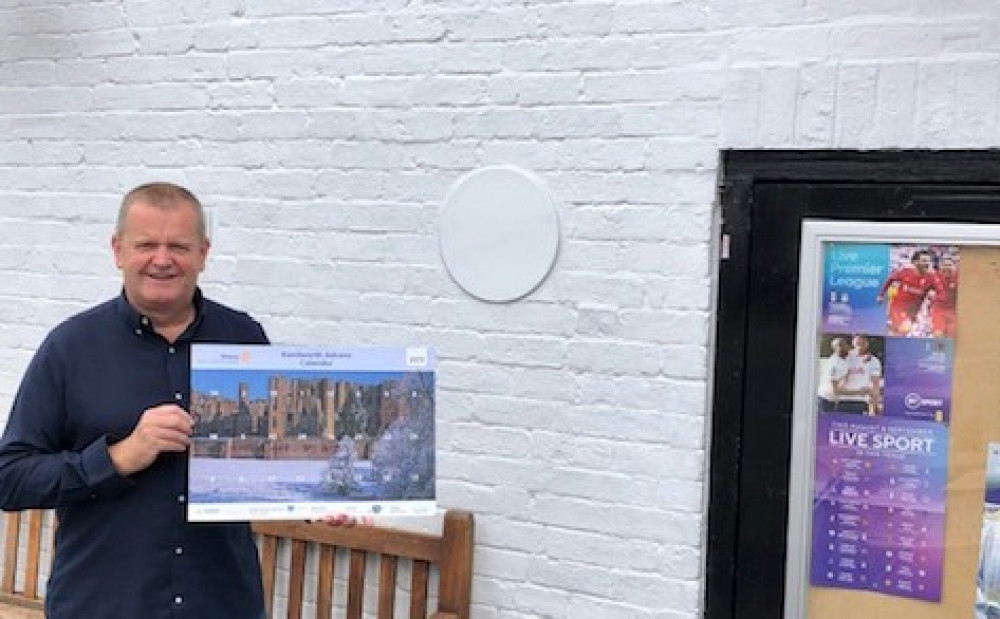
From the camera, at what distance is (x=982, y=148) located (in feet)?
8.43

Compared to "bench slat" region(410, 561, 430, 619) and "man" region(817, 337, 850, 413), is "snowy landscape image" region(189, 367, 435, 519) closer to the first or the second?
"bench slat" region(410, 561, 430, 619)

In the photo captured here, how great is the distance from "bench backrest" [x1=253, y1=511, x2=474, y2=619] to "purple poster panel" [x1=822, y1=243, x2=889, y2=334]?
112 centimetres

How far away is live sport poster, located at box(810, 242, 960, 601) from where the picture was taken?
2689mm

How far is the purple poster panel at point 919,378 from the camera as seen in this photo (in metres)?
2.68

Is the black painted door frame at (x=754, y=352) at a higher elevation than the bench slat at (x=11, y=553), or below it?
higher

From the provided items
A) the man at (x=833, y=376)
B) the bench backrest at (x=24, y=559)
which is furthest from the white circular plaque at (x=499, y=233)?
the bench backrest at (x=24, y=559)

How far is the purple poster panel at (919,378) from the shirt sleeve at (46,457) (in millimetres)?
1733

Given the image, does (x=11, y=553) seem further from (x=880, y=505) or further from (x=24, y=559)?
(x=880, y=505)

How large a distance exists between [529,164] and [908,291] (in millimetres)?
1016

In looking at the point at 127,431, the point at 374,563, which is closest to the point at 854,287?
the point at 374,563

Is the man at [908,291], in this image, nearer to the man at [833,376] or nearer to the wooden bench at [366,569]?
the man at [833,376]

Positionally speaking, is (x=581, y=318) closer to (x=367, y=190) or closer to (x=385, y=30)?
(x=367, y=190)

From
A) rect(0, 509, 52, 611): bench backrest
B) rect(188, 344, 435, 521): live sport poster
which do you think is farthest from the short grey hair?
rect(0, 509, 52, 611): bench backrest

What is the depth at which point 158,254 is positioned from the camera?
2340mm
